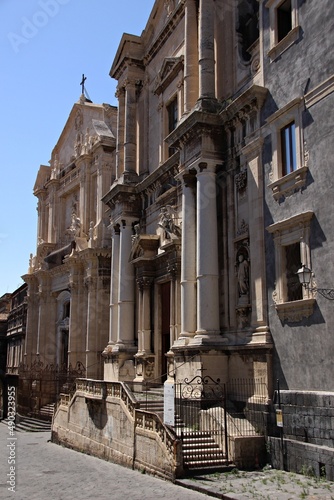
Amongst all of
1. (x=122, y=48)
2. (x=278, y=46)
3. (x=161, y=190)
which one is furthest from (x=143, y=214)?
(x=278, y=46)

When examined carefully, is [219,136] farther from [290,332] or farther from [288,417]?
[288,417]

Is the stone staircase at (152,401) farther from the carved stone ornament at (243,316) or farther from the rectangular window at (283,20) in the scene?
the rectangular window at (283,20)

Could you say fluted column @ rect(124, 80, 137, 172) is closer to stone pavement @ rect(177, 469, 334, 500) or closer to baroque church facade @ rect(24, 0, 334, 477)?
baroque church facade @ rect(24, 0, 334, 477)

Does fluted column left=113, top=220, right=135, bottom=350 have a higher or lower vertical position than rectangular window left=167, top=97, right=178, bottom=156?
lower

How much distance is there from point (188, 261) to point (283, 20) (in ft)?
25.0

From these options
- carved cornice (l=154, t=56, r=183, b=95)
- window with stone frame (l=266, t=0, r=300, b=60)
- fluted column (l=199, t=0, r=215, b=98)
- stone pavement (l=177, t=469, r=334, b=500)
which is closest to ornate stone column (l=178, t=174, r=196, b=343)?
fluted column (l=199, t=0, r=215, b=98)

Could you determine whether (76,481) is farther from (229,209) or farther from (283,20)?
(283,20)

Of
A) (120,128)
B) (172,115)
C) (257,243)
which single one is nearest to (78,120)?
(120,128)

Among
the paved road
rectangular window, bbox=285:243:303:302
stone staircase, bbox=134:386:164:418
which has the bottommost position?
the paved road

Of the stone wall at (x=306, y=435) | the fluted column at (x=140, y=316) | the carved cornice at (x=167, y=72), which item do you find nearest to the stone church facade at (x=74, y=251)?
the fluted column at (x=140, y=316)

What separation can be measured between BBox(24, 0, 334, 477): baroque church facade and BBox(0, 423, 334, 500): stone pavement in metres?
1.15

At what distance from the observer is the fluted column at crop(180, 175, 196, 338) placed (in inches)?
746

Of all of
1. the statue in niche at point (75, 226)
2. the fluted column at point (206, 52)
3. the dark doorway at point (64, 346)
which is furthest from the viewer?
the dark doorway at point (64, 346)

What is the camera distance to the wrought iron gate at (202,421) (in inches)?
570
